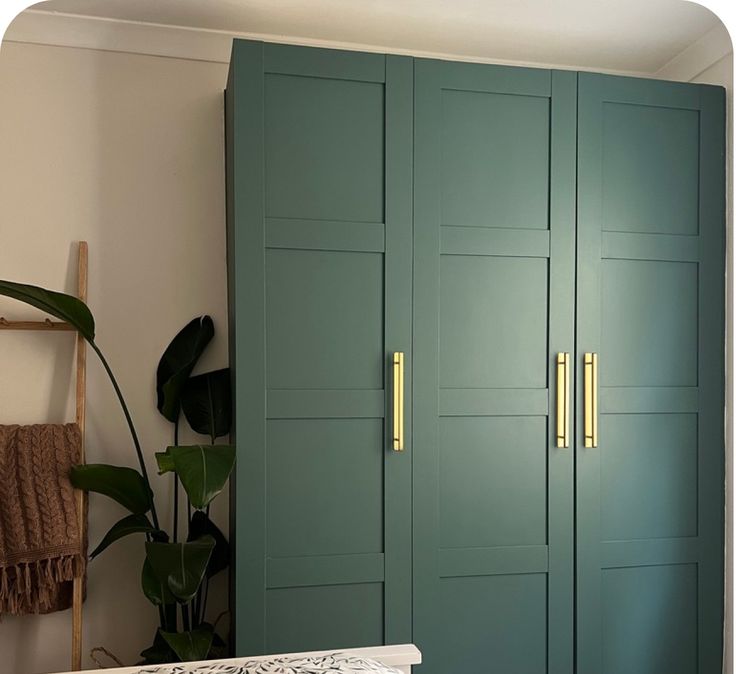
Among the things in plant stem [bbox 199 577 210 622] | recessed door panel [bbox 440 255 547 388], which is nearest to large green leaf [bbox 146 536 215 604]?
plant stem [bbox 199 577 210 622]

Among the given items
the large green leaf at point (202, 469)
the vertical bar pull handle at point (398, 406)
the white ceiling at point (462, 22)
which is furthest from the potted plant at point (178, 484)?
the white ceiling at point (462, 22)

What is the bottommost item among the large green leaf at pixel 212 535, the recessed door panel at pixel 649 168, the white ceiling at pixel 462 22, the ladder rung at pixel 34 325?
the large green leaf at pixel 212 535

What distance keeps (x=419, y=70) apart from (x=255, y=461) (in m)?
1.24

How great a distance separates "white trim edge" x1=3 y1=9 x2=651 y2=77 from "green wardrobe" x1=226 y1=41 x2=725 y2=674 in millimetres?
226

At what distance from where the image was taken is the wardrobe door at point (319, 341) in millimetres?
2381

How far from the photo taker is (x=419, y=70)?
2492mm

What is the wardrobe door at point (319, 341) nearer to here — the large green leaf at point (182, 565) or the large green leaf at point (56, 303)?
the large green leaf at point (182, 565)

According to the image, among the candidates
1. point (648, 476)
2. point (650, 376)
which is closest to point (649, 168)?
point (650, 376)

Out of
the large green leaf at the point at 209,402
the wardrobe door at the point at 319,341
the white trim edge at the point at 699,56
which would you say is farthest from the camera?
the white trim edge at the point at 699,56

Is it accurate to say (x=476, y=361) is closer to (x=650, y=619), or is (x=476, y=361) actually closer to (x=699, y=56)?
(x=650, y=619)

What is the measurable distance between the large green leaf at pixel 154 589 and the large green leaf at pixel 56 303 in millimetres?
697

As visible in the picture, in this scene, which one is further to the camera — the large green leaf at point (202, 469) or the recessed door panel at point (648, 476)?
the recessed door panel at point (648, 476)

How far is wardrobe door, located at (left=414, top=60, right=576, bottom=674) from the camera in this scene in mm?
2490

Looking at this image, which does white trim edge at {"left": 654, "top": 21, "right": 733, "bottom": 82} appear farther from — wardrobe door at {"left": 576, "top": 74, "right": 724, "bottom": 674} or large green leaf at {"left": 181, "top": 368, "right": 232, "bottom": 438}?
large green leaf at {"left": 181, "top": 368, "right": 232, "bottom": 438}
